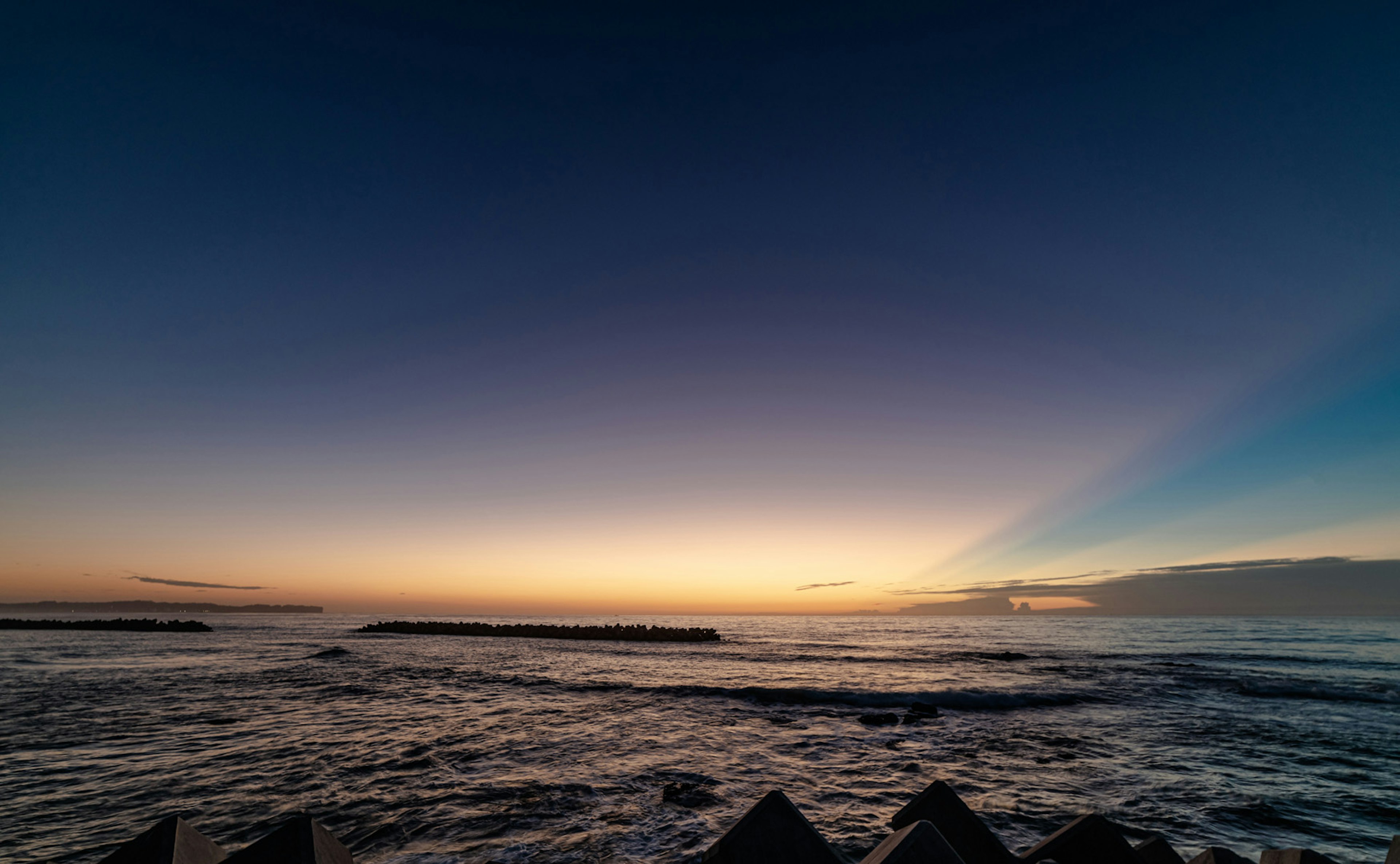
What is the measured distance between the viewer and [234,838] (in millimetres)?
7031

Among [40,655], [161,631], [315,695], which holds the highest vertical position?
[315,695]

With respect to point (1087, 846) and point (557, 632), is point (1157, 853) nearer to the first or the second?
point (1087, 846)

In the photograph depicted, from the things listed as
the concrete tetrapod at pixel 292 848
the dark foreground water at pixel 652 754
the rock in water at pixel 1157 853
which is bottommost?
the dark foreground water at pixel 652 754

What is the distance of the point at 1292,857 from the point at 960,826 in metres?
2.46

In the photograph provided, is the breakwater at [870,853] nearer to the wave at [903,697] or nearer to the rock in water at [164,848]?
the rock in water at [164,848]

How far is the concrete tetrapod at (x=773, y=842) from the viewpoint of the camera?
14.0 feet

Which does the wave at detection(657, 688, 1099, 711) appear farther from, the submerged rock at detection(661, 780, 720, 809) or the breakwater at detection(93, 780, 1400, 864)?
the breakwater at detection(93, 780, 1400, 864)

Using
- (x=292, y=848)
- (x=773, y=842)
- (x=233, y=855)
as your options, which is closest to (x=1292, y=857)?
(x=773, y=842)

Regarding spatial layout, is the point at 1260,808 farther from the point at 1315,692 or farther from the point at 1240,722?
the point at 1315,692

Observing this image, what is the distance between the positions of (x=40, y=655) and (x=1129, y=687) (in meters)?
62.1

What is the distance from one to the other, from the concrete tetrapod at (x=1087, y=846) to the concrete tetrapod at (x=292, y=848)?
5.89m

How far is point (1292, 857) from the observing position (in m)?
4.23

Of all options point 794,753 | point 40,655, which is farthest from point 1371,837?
point 40,655

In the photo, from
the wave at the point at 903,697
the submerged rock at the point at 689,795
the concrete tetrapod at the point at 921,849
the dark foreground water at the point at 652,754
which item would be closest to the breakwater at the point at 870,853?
the concrete tetrapod at the point at 921,849
